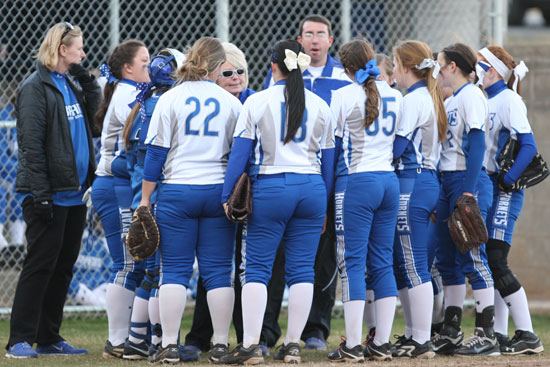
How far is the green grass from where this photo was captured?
18.7ft

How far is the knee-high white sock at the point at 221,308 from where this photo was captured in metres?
5.57

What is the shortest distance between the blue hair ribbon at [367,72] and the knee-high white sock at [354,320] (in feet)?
4.48

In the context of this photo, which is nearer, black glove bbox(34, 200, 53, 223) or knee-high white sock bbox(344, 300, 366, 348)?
knee-high white sock bbox(344, 300, 366, 348)

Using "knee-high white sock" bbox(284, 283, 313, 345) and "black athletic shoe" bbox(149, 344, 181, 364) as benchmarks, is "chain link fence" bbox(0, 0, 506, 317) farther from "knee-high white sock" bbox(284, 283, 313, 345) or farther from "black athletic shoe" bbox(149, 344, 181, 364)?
"knee-high white sock" bbox(284, 283, 313, 345)

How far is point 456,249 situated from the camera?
6418mm

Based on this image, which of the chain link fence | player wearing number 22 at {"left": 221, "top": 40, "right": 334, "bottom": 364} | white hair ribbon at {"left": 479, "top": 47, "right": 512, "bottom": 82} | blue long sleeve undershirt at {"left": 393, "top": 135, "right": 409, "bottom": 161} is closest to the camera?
player wearing number 22 at {"left": 221, "top": 40, "right": 334, "bottom": 364}

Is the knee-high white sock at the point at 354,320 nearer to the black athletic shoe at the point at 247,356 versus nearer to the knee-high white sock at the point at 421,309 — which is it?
the knee-high white sock at the point at 421,309

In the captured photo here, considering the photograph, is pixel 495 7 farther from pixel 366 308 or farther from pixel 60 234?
pixel 60 234

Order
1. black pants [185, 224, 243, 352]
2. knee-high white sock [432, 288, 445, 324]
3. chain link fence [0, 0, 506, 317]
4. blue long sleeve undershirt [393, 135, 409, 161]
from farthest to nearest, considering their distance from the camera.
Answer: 1. chain link fence [0, 0, 506, 317]
2. knee-high white sock [432, 288, 445, 324]
3. black pants [185, 224, 243, 352]
4. blue long sleeve undershirt [393, 135, 409, 161]

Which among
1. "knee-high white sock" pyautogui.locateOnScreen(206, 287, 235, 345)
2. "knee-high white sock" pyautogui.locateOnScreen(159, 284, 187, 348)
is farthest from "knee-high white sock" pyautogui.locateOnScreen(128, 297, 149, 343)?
"knee-high white sock" pyautogui.locateOnScreen(206, 287, 235, 345)

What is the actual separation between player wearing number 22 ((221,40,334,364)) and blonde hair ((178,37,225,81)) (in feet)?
Answer: 1.10

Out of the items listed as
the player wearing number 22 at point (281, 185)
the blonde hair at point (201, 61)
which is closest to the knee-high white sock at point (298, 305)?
the player wearing number 22 at point (281, 185)

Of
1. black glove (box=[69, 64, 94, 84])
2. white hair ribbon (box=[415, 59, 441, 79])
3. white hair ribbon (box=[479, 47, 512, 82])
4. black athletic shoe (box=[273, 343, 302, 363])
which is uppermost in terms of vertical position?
white hair ribbon (box=[479, 47, 512, 82])

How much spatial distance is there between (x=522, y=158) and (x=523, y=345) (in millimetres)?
1272
